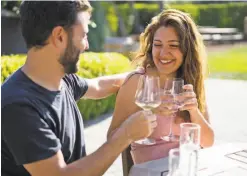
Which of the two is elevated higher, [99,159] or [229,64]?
[99,159]

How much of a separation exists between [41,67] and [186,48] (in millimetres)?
1311

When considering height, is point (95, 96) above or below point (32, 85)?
below

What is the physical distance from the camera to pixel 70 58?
1872mm

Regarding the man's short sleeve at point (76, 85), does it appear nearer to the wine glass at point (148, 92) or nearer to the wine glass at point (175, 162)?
the wine glass at point (148, 92)

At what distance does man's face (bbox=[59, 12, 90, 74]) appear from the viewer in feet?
6.05

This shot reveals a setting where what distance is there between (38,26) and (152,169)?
0.86 meters

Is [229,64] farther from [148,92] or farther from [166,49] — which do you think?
[148,92]

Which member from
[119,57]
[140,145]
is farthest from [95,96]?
[119,57]

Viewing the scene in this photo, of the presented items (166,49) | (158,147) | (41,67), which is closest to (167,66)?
(166,49)

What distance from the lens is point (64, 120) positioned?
6.38 feet

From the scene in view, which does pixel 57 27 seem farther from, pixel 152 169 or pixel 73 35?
pixel 152 169

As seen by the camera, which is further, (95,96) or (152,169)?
(95,96)

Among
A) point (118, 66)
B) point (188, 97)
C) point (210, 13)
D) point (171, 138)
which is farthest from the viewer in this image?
point (210, 13)

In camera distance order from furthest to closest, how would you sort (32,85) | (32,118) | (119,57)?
1. (119,57)
2. (32,85)
3. (32,118)
